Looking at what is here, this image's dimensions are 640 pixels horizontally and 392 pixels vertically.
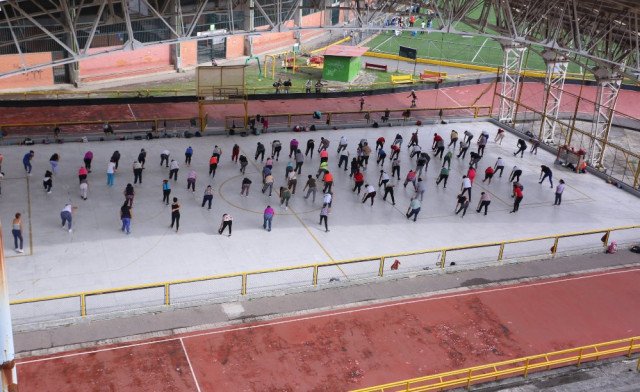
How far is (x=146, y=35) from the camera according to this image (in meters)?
47.5

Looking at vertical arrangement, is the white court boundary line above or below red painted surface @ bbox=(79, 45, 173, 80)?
below

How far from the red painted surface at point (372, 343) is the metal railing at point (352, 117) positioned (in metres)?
18.3

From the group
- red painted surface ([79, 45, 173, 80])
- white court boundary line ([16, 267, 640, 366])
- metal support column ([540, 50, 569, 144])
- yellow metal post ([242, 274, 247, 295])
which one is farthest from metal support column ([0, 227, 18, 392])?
red painted surface ([79, 45, 173, 80])

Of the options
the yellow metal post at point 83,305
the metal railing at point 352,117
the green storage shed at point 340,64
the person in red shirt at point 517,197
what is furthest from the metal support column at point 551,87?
the yellow metal post at point 83,305

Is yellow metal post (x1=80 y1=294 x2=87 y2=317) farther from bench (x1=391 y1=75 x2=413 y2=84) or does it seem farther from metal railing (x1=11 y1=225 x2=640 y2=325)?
bench (x1=391 y1=75 x2=413 y2=84)

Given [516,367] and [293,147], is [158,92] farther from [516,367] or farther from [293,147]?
[516,367]

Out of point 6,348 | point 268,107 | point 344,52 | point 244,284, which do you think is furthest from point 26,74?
point 6,348

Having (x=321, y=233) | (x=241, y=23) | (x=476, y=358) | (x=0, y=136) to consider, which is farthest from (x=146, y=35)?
(x=476, y=358)

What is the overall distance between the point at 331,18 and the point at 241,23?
16.5 metres

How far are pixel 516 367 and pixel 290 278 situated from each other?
7716mm

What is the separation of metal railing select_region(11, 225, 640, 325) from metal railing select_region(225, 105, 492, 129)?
15.5 meters

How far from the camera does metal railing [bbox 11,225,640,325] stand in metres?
19.6

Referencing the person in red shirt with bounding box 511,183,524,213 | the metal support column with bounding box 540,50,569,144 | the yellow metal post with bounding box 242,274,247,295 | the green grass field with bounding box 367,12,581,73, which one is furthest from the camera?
the green grass field with bounding box 367,12,581,73

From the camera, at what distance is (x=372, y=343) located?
20.1m
